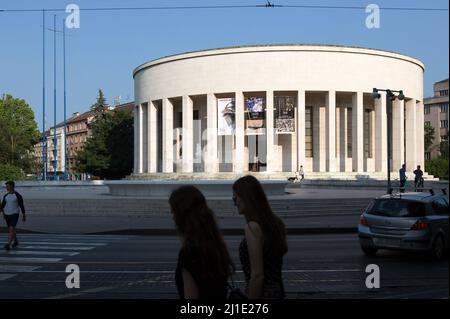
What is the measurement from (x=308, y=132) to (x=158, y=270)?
62708 millimetres

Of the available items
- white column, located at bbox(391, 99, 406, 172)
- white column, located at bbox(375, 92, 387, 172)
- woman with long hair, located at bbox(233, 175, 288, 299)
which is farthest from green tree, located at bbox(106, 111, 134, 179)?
woman with long hair, located at bbox(233, 175, 288, 299)

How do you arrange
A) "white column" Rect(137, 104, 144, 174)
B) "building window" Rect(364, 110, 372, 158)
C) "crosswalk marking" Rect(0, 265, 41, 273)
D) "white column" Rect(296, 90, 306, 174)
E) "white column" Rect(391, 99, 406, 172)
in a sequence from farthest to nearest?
"white column" Rect(137, 104, 144, 174) < "building window" Rect(364, 110, 372, 158) < "white column" Rect(391, 99, 406, 172) < "white column" Rect(296, 90, 306, 174) < "crosswalk marking" Rect(0, 265, 41, 273)

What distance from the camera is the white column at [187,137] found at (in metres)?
69.6

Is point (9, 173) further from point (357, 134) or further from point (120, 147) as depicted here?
point (357, 134)

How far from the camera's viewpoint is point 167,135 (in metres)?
73.1

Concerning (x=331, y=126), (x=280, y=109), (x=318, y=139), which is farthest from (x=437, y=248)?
(x=318, y=139)

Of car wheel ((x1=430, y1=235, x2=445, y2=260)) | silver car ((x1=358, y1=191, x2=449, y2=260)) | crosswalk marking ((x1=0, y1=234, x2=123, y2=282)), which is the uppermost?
silver car ((x1=358, y1=191, x2=449, y2=260))

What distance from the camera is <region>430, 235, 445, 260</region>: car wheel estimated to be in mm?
12645

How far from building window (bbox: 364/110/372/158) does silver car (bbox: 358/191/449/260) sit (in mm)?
61804

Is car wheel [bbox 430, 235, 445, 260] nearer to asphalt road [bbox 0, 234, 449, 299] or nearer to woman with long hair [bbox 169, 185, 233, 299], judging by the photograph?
asphalt road [bbox 0, 234, 449, 299]

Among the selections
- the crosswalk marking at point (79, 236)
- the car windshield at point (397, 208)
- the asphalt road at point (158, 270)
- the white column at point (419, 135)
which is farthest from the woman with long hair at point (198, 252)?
the white column at point (419, 135)

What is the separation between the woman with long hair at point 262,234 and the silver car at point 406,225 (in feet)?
29.6

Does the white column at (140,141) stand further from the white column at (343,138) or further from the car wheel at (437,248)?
the car wheel at (437,248)
